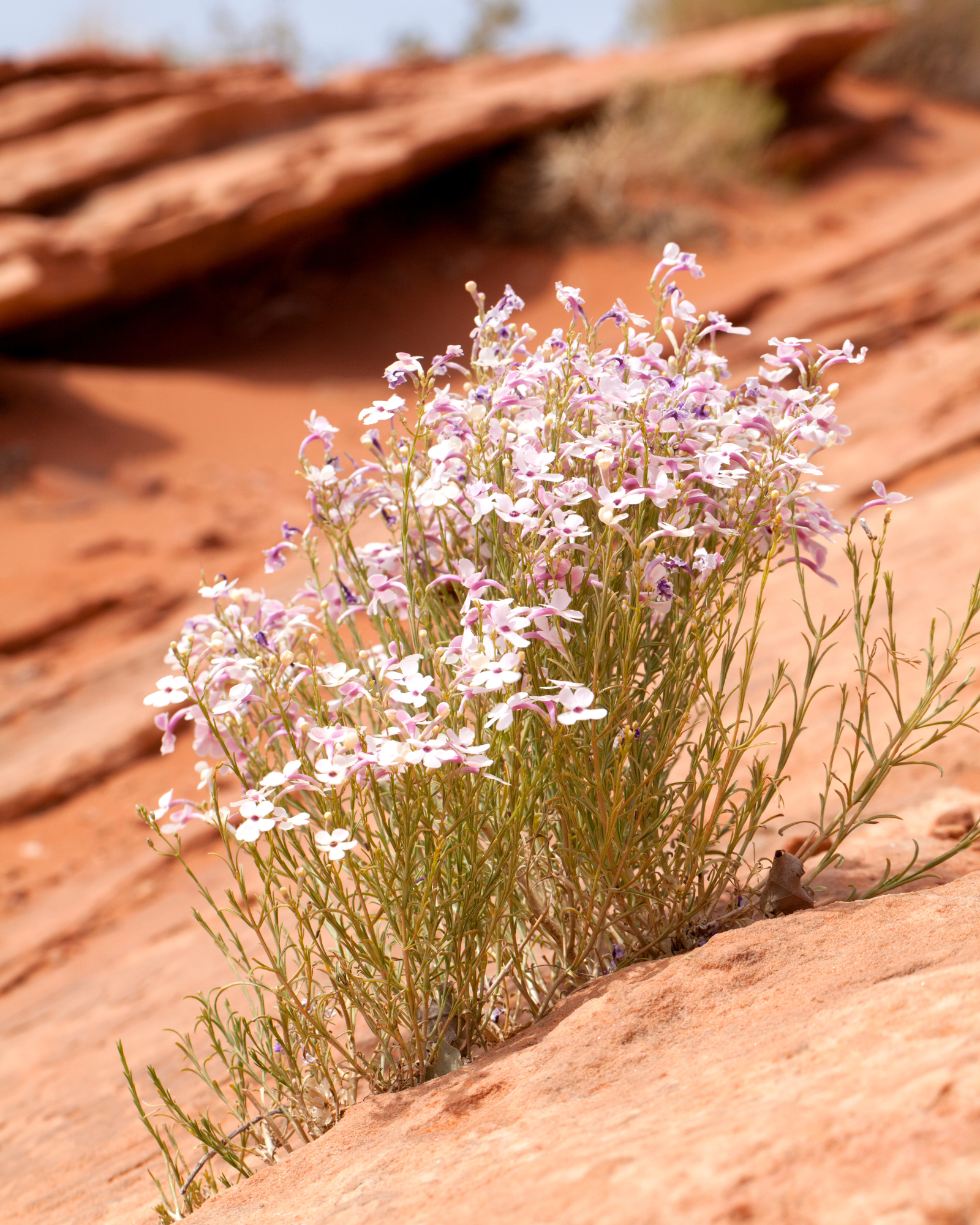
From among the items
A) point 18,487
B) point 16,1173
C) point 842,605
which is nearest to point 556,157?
point 18,487

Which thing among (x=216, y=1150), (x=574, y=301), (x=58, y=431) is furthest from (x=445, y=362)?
(x=58, y=431)

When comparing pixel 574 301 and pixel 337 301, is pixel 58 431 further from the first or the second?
pixel 574 301

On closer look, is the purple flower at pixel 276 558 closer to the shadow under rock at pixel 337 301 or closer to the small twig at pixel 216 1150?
the small twig at pixel 216 1150

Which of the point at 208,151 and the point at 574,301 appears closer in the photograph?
the point at 574,301

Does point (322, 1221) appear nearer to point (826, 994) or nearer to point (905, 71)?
point (826, 994)

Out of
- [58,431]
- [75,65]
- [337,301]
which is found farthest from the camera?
[75,65]

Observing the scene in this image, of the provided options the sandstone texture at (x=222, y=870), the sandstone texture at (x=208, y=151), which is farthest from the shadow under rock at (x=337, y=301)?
the sandstone texture at (x=208, y=151)
